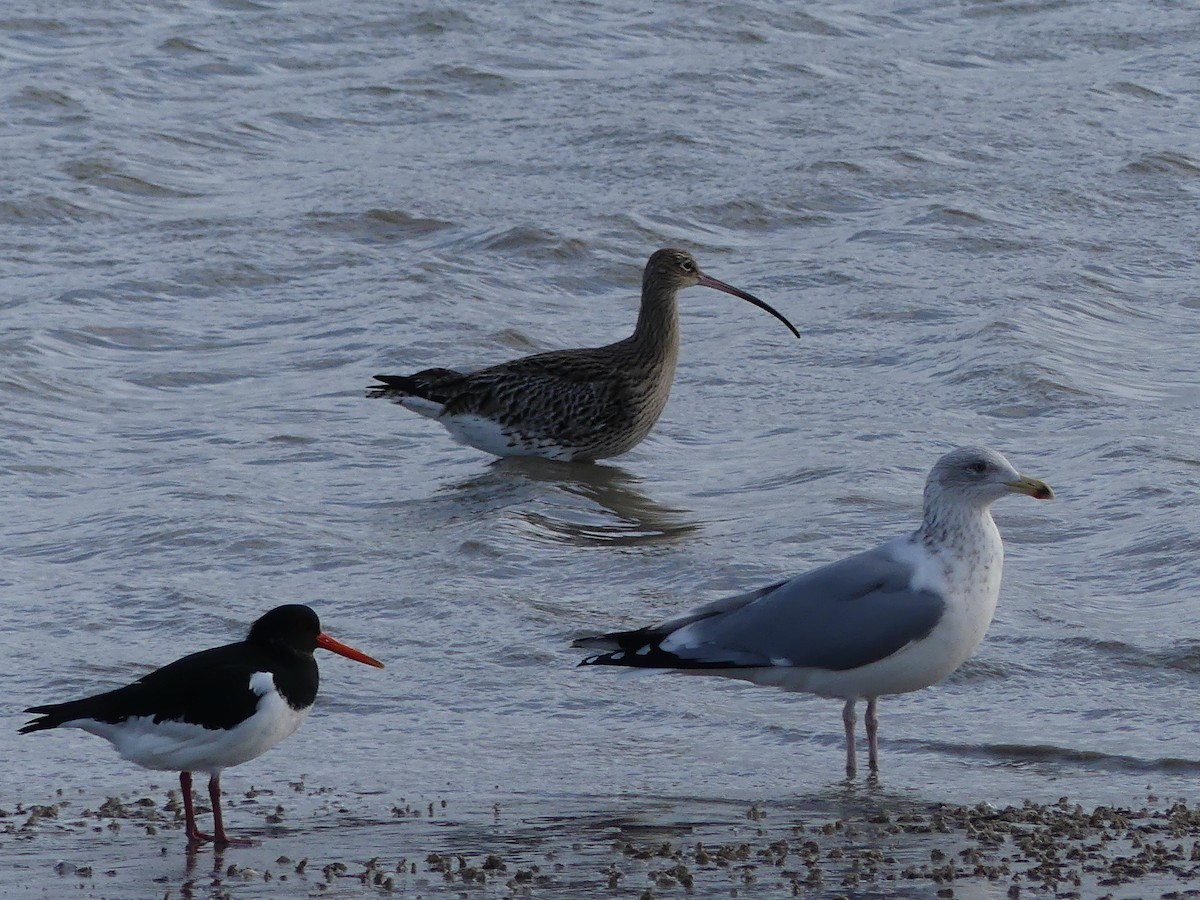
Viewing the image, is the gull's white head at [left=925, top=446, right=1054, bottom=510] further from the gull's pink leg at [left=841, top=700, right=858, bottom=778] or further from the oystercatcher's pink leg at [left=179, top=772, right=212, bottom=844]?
the oystercatcher's pink leg at [left=179, top=772, right=212, bottom=844]

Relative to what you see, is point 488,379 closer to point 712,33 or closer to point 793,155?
point 793,155

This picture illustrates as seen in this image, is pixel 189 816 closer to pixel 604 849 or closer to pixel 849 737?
pixel 604 849

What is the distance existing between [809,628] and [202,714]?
7.04 ft

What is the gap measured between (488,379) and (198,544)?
2530 mm

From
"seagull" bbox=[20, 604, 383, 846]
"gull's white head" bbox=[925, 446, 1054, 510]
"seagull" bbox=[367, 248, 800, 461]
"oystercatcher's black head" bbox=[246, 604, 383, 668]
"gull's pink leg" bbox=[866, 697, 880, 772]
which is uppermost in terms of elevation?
"gull's white head" bbox=[925, 446, 1054, 510]

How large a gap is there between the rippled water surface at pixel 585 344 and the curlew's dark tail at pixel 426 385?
432mm

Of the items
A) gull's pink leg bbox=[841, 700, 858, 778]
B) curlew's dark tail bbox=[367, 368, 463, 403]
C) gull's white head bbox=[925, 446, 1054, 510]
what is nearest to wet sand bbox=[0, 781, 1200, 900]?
gull's pink leg bbox=[841, 700, 858, 778]

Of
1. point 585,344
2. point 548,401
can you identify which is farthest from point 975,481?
point 585,344

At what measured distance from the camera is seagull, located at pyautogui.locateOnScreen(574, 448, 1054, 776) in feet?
23.8

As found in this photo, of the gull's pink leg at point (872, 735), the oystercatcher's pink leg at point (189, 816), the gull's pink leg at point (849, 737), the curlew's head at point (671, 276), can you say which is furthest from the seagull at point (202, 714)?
the curlew's head at point (671, 276)

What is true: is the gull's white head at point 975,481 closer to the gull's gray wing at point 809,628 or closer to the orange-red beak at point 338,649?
the gull's gray wing at point 809,628

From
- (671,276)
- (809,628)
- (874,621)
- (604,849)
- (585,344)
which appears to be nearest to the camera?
(604,849)

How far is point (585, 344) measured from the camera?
47.2 ft

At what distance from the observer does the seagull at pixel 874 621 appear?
7.25 m
